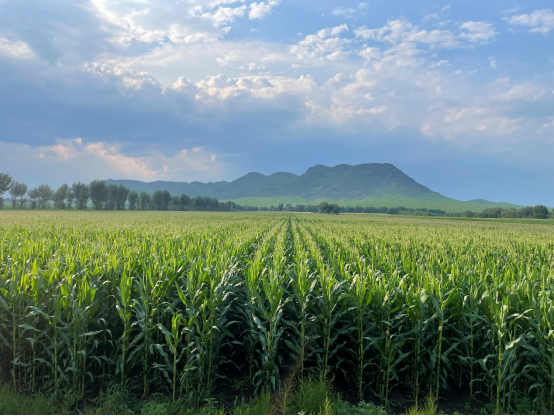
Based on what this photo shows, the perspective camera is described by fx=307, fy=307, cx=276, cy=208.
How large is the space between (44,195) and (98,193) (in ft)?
68.1

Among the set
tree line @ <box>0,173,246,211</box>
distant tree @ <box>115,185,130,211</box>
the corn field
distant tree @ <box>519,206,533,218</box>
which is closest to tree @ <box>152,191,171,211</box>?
tree line @ <box>0,173,246,211</box>

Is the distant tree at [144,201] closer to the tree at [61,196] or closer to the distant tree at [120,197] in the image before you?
the distant tree at [120,197]

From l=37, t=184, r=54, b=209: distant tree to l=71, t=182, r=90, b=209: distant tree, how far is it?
927 cm

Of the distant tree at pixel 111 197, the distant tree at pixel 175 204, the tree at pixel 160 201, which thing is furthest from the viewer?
the distant tree at pixel 175 204

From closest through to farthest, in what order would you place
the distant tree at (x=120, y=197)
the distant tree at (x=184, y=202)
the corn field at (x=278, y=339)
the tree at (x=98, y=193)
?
the corn field at (x=278, y=339), the tree at (x=98, y=193), the distant tree at (x=120, y=197), the distant tree at (x=184, y=202)

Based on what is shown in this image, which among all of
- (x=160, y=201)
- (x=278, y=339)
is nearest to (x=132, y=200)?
(x=160, y=201)

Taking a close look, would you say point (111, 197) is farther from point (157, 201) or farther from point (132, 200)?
point (157, 201)

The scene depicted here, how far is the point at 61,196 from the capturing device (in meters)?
141

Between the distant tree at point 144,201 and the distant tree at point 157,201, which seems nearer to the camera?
the distant tree at point 144,201

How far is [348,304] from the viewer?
21.4 ft

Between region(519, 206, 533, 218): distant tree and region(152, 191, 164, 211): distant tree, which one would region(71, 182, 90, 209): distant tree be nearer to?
region(152, 191, 164, 211): distant tree

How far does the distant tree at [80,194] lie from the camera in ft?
470

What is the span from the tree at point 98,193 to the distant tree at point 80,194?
244 centimetres

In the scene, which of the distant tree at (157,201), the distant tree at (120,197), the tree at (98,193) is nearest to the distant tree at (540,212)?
the distant tree at (157,201)
